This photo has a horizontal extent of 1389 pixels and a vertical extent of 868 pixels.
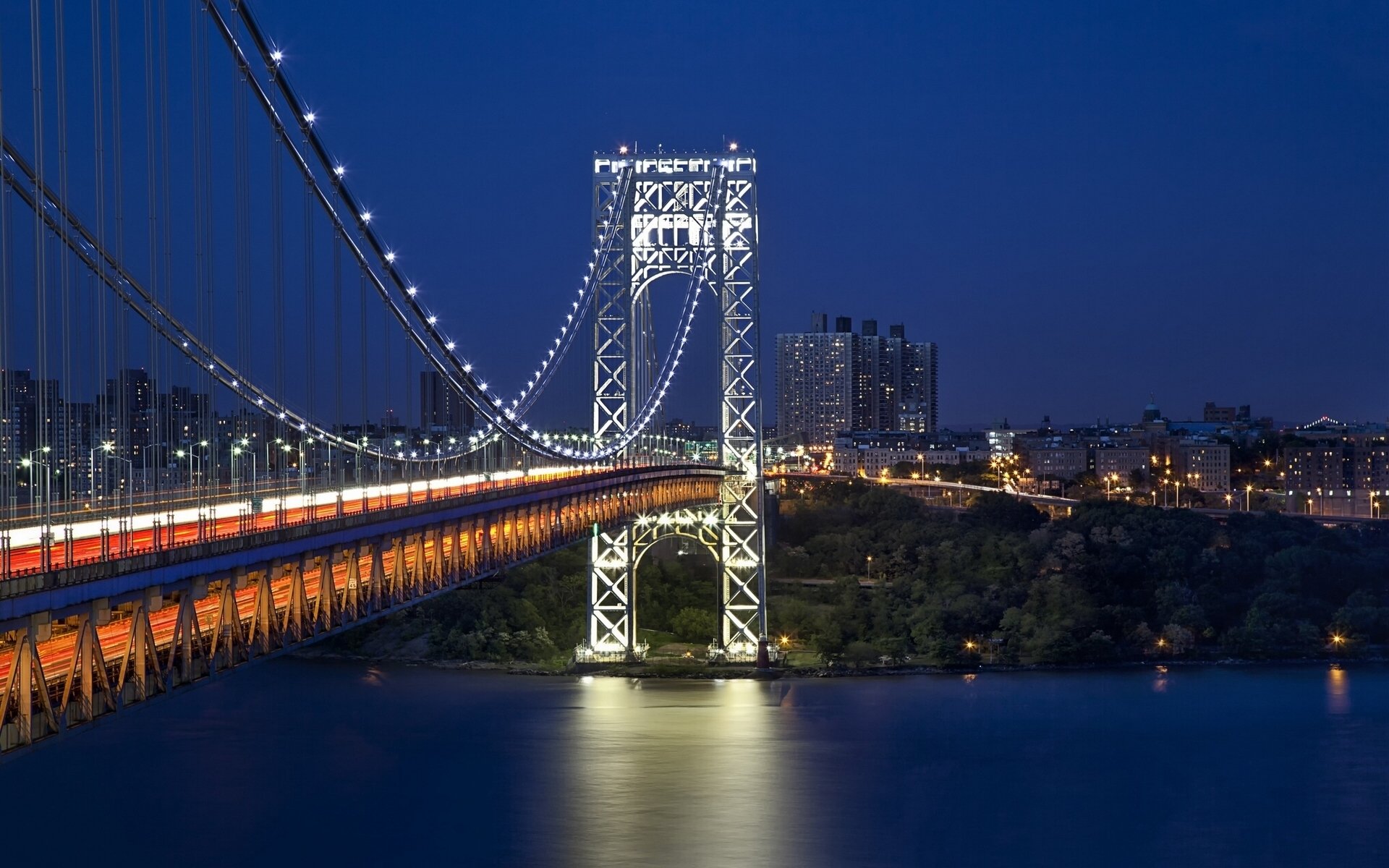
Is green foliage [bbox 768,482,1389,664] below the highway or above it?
below

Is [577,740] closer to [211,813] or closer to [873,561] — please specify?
[211,813]

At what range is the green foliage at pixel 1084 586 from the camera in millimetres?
33719

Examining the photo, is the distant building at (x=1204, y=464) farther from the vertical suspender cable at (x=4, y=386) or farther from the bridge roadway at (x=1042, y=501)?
the vertical suspender cable at (x=4, y=386)

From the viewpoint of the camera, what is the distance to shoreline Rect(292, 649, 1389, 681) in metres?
30.6

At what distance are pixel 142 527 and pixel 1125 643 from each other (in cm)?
2364

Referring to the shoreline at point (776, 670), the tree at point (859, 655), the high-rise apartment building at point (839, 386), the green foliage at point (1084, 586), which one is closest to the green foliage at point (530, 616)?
the shoreline at point (776, 670)

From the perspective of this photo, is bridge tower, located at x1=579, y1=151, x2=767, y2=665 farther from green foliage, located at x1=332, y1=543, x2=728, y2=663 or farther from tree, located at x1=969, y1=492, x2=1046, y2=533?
tree, located at x1=969, y1=492, x2=1046, y2=533

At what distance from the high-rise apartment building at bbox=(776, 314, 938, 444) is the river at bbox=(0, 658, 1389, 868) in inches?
3724

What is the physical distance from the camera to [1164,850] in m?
19.2

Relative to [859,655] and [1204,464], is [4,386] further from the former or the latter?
[1204,464]

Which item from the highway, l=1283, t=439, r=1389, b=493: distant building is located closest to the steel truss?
the highway

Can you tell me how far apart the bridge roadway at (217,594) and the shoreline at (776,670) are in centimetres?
947

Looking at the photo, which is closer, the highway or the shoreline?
the highway

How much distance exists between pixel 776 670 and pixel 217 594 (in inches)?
745
